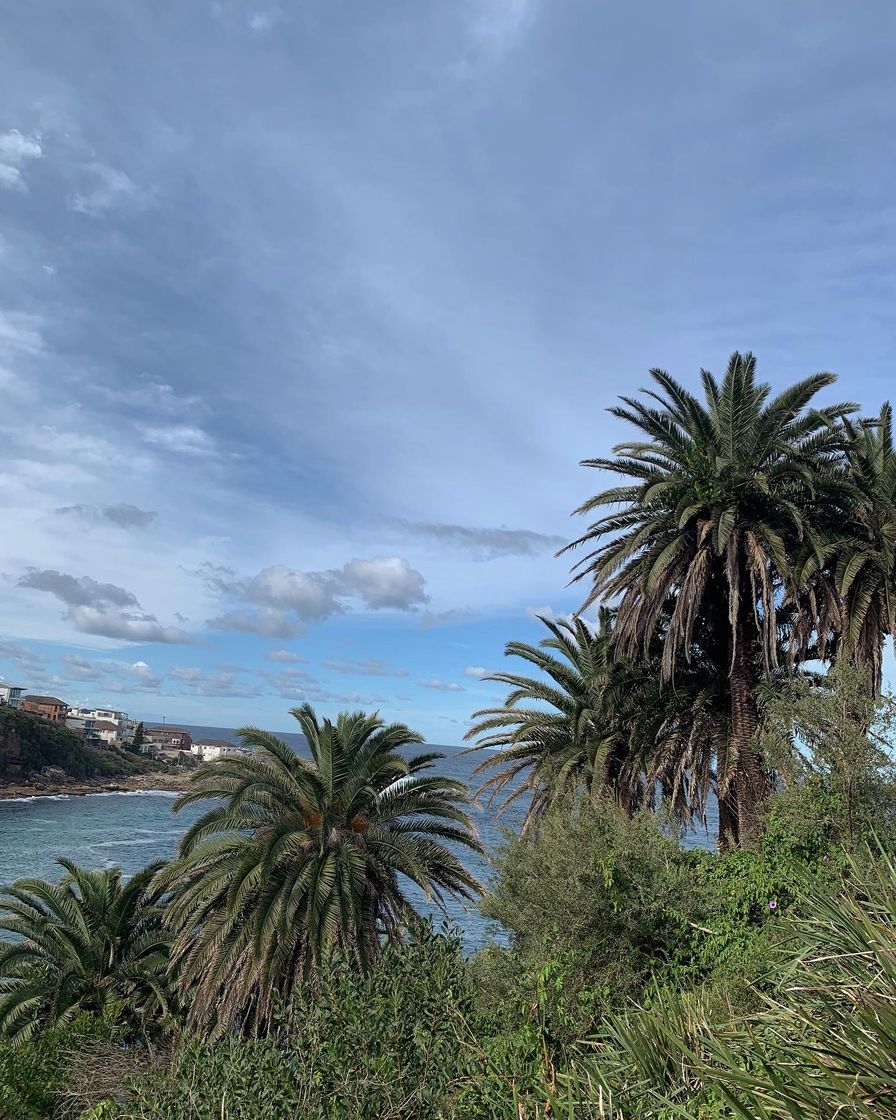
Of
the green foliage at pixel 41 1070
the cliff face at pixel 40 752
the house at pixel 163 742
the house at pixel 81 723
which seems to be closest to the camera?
the green foliage at pixel 41 1070

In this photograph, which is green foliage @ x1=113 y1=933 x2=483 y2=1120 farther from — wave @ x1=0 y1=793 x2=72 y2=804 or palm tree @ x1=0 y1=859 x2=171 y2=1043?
wave @ x1=0 y1=793 x2=72 y2=804

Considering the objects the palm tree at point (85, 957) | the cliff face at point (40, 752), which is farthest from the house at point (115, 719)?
the palm tree at point (85, 957)

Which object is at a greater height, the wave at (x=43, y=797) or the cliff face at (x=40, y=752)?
the cliff face at (x=40, y=752)

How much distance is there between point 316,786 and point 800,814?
28.2 ft

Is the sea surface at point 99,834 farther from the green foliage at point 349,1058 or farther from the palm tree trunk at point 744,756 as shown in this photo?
the green foliage at point 349,1058

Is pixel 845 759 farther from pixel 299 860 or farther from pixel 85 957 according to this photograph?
pixel 85 957

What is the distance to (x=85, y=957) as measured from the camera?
1767 centimetres

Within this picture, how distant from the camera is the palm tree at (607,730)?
16.0 m

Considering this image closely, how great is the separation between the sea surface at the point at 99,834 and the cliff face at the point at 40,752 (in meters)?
9.29

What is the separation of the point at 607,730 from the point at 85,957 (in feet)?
43.2

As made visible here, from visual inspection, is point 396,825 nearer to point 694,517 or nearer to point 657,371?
point 694,517

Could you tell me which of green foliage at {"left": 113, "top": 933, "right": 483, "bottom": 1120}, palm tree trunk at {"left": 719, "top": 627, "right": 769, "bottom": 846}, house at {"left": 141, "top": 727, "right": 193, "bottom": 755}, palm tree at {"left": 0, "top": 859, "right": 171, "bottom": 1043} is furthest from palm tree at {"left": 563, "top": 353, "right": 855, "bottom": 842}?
house at {"left": 141, "top": 727, "right": 193, "bottom": 755}

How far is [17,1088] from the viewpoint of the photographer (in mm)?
12195

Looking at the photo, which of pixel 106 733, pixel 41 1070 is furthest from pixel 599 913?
pixel 106 733
